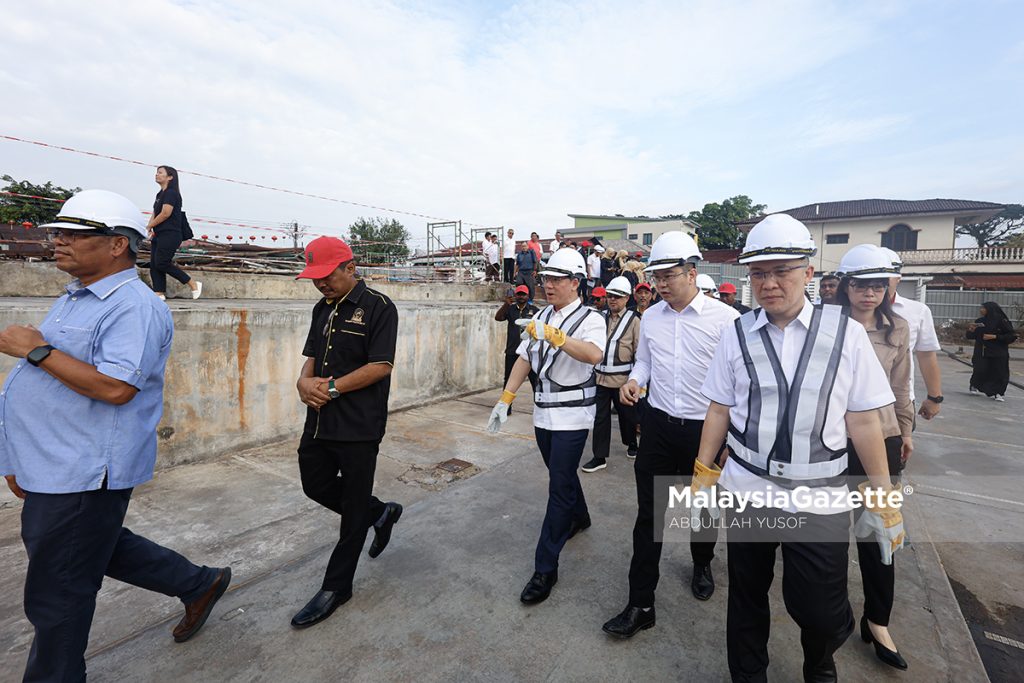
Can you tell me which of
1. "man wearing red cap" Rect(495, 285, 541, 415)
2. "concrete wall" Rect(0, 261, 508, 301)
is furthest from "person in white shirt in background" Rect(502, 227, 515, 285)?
"man wearing red cap" Rect(495, 285, 541, 415)

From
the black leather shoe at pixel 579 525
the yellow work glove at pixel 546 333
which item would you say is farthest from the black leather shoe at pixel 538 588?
the yellow work glove at pixel 546 333

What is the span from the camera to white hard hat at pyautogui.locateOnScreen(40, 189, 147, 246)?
1.79 metres

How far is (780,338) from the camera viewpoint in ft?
5.98

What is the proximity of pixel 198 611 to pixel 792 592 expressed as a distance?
2611 mm

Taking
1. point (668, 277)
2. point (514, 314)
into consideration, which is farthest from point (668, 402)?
point (514, 314)

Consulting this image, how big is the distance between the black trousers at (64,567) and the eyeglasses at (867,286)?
140 inches

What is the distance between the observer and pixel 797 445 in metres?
1.71

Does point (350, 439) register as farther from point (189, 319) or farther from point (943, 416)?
point (943, 416)

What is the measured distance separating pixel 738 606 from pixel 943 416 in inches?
299

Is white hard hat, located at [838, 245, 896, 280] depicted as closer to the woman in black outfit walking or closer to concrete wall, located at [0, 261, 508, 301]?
the woman in black outfit walking

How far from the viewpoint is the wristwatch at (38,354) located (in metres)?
1.65

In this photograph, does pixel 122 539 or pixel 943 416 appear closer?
pixel 122 539

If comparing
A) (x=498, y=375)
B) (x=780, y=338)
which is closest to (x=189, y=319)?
(x=780, y=338)

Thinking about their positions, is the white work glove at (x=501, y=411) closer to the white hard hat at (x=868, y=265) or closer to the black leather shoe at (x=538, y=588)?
the black leather shoe at (x=538, y=588)
